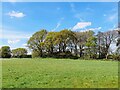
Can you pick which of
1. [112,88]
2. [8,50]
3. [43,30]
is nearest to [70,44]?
[43,30]

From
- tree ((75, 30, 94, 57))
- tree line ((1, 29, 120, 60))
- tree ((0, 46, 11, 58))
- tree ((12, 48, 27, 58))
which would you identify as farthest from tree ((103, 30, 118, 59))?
tree ((0, 46, 11, 58))

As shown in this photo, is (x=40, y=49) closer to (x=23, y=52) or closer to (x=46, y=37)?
(x=46, y=37)

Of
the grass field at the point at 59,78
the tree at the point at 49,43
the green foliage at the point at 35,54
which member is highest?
the tree at the point at 49,43

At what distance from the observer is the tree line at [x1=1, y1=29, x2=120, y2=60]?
8956 centimetres

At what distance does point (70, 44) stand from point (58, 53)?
667 cm

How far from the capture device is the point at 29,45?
335ft

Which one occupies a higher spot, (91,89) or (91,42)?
(91,42)

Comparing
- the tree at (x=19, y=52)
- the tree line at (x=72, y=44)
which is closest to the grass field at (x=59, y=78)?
the tree line at (x=72, y=44)

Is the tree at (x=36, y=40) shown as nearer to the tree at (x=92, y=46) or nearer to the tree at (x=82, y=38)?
the tree at (x=82, y=38)

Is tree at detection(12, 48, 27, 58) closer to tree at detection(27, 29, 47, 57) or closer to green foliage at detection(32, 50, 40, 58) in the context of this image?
tree at detection(27, 29, 47, 57)

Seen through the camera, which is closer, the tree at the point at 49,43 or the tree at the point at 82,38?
the tree at the point at 82,38

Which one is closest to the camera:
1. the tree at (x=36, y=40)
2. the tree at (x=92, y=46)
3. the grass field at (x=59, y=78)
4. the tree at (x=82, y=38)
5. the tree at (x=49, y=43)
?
the grass field at (x=59, y=78)

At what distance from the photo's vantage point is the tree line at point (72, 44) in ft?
294

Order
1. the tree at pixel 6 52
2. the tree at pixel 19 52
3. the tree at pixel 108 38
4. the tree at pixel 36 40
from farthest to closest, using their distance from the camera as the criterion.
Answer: the tree at pixel 19 52
the tree at pixel 6 52
the tree at pixel 36 40
the tree at pixel 108 38
